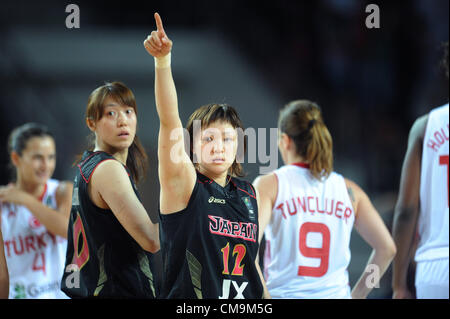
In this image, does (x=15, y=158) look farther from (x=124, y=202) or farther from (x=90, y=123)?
(x=124, y=202)

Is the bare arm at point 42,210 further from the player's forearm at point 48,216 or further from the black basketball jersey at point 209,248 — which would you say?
the black basketball jersey at point 209,248

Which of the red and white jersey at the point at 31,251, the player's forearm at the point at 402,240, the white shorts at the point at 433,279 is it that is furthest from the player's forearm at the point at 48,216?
the white shorts at the point at 433,279

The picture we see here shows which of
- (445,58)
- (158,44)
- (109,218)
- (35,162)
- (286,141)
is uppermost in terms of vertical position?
(445,58)

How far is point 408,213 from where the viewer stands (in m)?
3.32

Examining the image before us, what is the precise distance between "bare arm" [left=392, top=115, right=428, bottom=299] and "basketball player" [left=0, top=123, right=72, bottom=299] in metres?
1.99

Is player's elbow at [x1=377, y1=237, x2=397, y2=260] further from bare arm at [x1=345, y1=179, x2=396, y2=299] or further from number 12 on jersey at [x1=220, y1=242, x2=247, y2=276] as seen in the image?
number 12 on jersey at [x1=220, y1=242, x2=247, y2=276]

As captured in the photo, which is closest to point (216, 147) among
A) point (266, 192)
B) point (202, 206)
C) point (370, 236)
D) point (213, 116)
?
point (213, 116)

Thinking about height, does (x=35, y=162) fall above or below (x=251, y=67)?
below

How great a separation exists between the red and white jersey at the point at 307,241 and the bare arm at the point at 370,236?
12 cm

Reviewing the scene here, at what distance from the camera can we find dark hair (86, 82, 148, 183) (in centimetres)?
234

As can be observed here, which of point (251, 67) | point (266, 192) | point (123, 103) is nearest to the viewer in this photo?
point (123, 103)

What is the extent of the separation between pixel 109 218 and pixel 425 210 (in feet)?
6.47

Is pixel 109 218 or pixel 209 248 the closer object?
pixel 209 248

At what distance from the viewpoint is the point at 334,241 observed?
294cm
